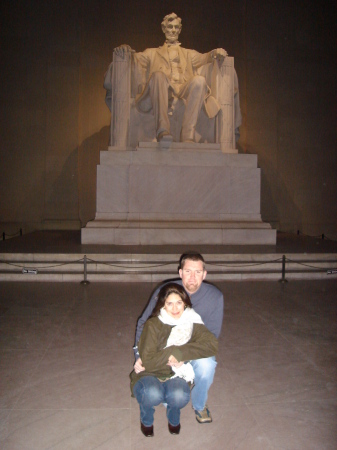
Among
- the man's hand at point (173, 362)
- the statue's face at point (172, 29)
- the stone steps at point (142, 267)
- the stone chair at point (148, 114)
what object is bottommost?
the stone steps at point (142, 267)

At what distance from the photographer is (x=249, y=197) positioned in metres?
7.27

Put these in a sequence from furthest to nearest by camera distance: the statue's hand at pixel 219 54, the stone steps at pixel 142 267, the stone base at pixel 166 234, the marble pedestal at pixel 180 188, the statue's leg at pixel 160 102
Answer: the statue's hand at pixel 219 54
the marble pedestal at pixel 180 188
the statue's leg at pixel 160 102
the stone base at pixel 166 234
the stone steps at pixel 142 267

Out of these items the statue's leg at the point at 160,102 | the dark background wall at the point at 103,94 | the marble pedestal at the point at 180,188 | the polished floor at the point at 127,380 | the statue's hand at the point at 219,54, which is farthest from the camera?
the dark background wall at the point at 103,94

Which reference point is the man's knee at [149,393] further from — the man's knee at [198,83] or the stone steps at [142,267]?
the man's knee at [198,83]

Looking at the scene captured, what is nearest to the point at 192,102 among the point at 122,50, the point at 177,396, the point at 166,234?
the point at 122,50

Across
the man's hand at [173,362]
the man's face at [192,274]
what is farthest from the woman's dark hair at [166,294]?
the man's hand at [173,362]

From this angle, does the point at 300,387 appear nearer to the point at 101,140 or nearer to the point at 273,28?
the point at 101,140

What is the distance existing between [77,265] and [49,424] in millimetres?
3507

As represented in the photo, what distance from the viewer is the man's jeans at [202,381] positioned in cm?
213

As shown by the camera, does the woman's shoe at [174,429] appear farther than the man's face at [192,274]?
No

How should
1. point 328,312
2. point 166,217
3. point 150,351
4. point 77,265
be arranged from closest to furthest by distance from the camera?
1. point 150,351
2. point 328,312
3. point 77,265
4. point 166,217

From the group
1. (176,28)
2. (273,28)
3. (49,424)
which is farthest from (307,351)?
(273,28)

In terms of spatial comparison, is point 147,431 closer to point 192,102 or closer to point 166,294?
point 166,294

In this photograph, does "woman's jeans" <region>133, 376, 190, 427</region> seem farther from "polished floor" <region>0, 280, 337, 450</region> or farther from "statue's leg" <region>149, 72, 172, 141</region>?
"statue's leg" <region>149, 72, 172, 141</region>
